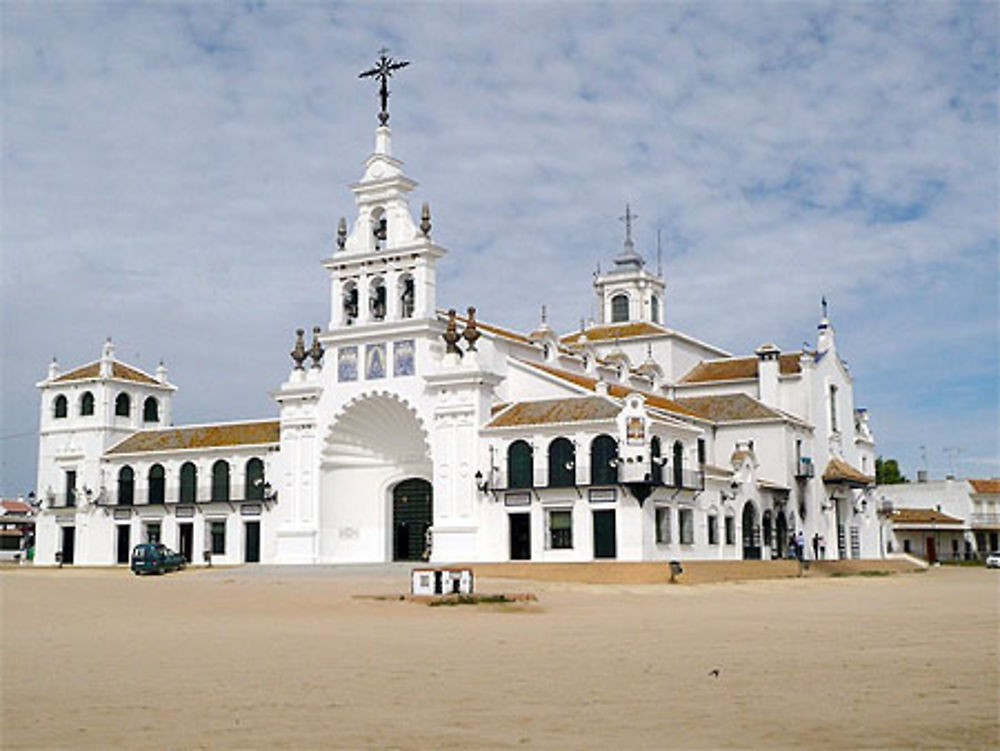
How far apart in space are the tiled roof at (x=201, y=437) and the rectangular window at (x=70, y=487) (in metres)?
2.66

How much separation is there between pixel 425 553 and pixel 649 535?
35.0ft

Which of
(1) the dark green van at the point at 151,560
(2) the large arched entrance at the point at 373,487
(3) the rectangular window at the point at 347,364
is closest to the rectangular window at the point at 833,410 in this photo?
(2) the large arched entrance at the point at 373,487

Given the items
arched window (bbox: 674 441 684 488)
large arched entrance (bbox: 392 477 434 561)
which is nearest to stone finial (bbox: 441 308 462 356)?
large arched entrance (bbox: 392 477 434 561)

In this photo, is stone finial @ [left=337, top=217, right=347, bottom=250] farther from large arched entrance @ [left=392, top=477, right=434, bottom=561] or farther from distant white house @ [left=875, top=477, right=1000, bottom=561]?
distant white house @ [left=875, top=477, right=1000, bottom=561]

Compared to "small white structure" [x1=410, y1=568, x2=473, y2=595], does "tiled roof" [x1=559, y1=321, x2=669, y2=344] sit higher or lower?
higher

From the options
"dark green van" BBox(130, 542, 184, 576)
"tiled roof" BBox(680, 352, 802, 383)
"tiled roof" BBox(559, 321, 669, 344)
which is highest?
"tiled roof" BBox(559, 321, 669, 344)

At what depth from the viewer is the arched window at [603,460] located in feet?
142

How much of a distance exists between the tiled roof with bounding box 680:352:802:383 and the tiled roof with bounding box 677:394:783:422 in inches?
85.3

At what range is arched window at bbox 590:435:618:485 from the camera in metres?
43.3

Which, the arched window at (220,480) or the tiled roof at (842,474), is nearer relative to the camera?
the arched window at (220,480)

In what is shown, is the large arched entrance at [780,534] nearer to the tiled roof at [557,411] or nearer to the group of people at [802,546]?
the group of people at [802,546]

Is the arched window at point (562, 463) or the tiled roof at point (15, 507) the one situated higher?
the tiled roof at point (15, 507)

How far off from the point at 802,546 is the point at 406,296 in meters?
20.3

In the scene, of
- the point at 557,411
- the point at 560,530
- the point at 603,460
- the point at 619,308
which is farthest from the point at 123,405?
the point at 603,460
